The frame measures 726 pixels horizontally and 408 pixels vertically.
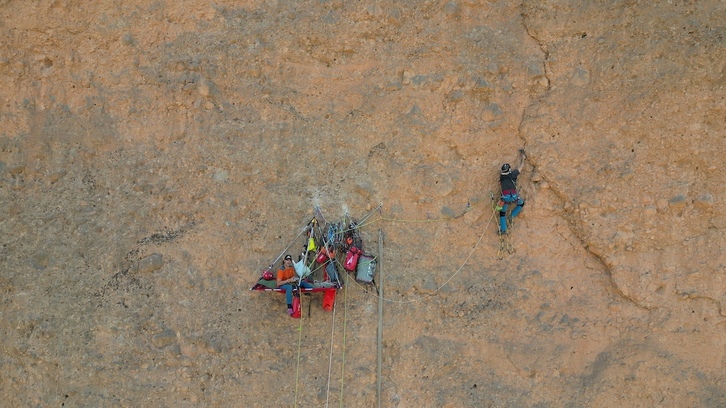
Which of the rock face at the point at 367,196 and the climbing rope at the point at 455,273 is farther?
the climbing rope at the point at 455,273

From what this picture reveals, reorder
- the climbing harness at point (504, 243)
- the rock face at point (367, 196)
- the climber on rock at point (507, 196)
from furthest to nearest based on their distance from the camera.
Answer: the climbing harness at point (504, 243)
the climber on rock at point (507, 196)
the rock face at point (367, 196)

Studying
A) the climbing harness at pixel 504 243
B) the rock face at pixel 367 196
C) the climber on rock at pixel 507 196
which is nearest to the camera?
the rock face at pixel 367 196

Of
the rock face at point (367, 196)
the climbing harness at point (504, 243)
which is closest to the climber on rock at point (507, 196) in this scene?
the climbing harness at point (504, 243)

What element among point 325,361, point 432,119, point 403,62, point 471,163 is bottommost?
point 325,361

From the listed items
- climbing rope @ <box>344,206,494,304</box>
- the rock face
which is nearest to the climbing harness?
the rock face

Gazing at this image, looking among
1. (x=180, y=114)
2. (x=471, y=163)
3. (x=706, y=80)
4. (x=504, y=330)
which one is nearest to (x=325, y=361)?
(x=504, y=330)

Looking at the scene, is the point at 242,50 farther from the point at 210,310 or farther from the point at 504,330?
the point at 504,330

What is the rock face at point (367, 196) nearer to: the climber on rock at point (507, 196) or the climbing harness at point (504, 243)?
the climbing harness at point (504, 243)

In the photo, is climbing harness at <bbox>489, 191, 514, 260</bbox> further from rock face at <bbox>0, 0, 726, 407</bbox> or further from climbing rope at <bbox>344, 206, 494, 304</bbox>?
climbing rope at <bbox>344, 206, 494, 304</bbox>

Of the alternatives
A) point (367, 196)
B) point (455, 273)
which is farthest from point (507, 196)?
point (367, 196)
